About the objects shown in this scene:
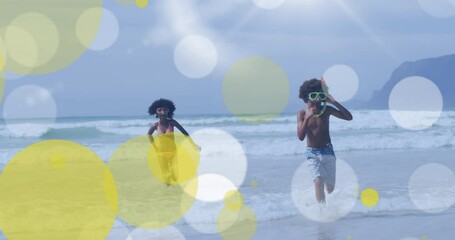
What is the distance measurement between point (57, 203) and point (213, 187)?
2.93 m

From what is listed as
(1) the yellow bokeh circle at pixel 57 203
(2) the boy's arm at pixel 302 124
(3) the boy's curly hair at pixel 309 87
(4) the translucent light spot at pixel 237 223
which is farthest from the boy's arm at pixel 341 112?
(1) the yellow bokeh circle at pixel 57 203

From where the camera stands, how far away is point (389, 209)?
8.38 metres

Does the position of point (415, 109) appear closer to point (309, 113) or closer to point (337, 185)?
point (337, 185)

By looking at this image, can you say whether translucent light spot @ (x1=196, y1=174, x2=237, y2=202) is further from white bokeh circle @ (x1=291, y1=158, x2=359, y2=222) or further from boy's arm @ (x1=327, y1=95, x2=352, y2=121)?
boy's arm @ (x1=327, y1=95, x2=352, y2=121)

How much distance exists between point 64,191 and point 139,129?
83.1ft

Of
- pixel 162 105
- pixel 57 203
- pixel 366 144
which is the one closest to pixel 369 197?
pixel 162 105

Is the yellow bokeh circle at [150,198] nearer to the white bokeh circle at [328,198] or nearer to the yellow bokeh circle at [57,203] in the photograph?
the yellow bokeh circle at [57,203]

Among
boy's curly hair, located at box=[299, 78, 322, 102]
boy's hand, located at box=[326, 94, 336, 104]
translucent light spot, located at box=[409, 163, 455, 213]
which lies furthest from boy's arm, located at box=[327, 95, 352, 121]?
translucent light spot, located at box=[409, 163, 455, 213]

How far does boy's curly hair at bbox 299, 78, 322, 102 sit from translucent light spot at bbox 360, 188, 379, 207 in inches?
92.6

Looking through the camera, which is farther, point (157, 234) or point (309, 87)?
point (309, 87)

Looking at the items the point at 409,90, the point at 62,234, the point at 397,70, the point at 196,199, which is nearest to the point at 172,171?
the point at 196,199

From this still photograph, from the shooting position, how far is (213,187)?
10.7m

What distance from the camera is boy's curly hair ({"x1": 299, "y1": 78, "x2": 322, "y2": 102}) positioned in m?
7.27

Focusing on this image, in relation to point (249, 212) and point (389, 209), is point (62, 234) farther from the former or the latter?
point (389, 209)
